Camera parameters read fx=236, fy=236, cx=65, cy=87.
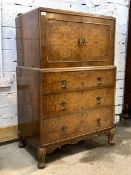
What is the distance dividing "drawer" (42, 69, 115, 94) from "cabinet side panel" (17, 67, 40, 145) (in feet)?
0.29

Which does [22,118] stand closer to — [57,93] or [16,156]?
[16,156]

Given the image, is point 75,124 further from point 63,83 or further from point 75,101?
point 63,83

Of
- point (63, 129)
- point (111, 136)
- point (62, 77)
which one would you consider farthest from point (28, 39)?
point (111, 136)

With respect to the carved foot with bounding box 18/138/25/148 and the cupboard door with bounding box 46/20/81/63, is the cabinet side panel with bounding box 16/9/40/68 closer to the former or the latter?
the cupboard door with bounding box 46/20/81/63

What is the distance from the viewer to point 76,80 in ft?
6.55

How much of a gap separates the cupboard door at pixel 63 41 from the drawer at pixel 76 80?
0.12 meters

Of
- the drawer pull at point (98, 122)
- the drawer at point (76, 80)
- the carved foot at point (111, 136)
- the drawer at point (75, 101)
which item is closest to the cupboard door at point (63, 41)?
the drawer at point (76, 80)

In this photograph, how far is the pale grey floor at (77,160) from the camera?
1.89 metres

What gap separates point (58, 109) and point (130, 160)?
0.80m

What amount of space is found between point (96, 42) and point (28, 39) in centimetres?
59

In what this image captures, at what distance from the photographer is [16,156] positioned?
213cm

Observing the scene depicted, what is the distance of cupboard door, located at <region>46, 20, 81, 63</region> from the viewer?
71.2 inches

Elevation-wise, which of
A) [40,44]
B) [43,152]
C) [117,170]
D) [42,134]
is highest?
[40,44]

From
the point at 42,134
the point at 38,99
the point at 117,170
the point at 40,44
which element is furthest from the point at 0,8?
the point at 117,170
